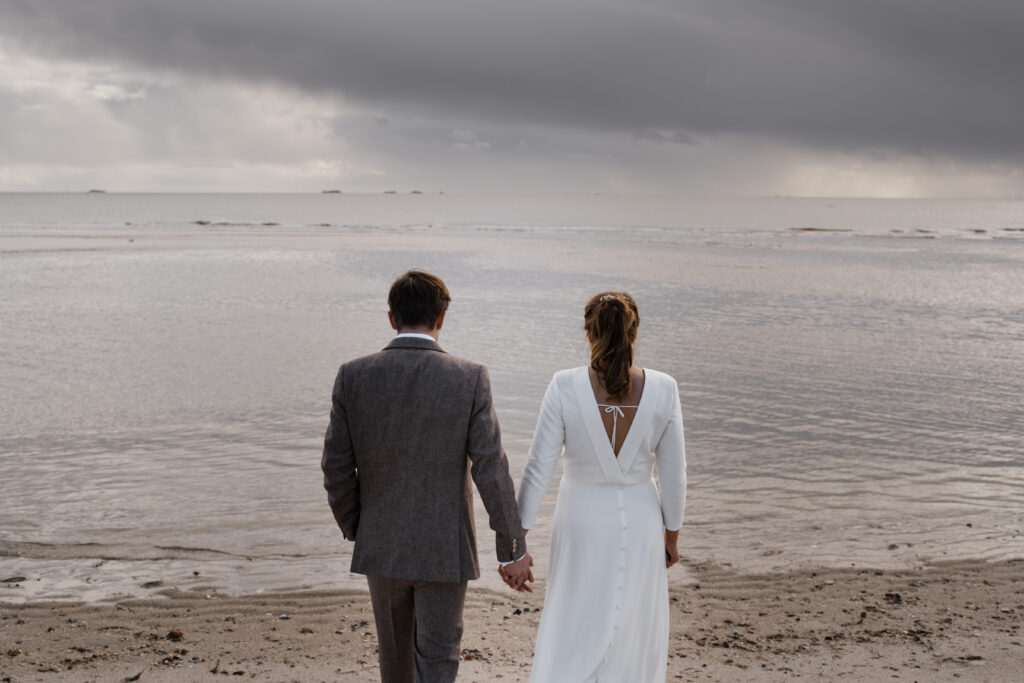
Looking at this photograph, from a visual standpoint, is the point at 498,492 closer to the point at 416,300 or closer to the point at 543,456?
the point at 543,456

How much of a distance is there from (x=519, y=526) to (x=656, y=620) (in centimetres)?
76

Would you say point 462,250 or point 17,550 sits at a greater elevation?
point 462,250

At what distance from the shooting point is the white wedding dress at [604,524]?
11.2 ft

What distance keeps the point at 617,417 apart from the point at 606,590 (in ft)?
2.39

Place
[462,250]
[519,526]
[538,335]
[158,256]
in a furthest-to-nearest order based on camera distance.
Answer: [462,250]
[158,256]
[538,335]
[519,526]

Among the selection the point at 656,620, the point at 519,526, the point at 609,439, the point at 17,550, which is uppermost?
the point at 609,439

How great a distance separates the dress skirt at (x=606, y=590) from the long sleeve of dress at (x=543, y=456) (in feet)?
0.55

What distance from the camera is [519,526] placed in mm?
3326

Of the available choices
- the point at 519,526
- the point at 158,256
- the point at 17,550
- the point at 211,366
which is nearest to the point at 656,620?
the point at 519,526

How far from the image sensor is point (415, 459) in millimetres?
3141

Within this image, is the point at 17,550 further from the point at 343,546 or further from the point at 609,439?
the point at 609,439

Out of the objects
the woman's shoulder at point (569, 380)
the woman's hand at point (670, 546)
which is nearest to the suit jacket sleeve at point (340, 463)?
the woman's shoulder at point (569, 380)

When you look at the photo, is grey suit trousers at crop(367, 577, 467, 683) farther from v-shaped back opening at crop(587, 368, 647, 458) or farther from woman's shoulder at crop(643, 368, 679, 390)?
woman's shoulder at crop(643, 368, 679, 390)

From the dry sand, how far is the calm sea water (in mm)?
430
